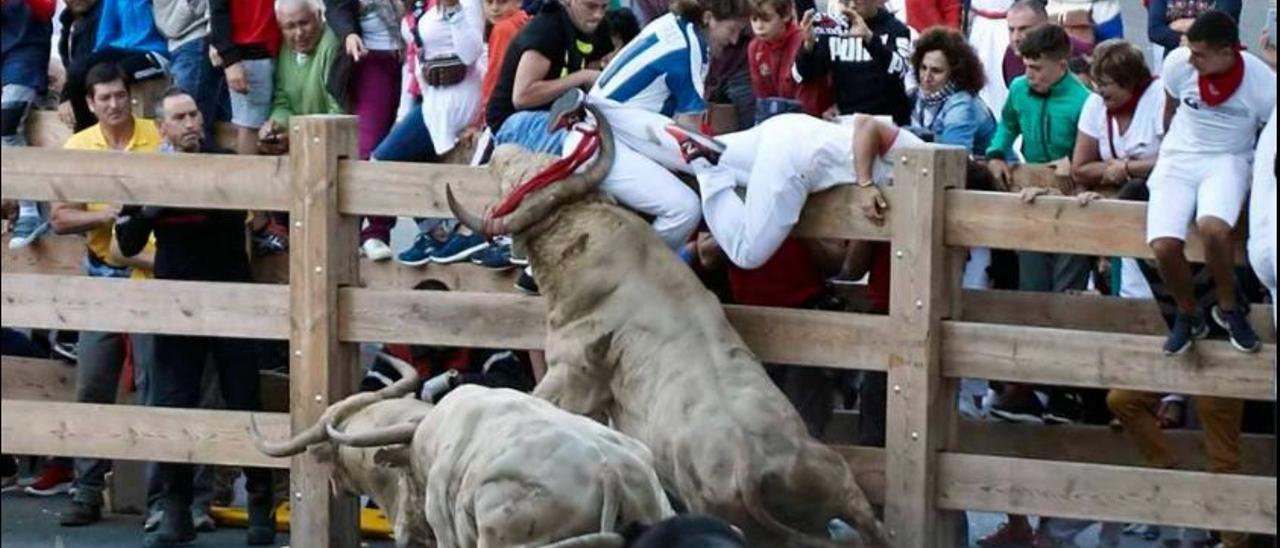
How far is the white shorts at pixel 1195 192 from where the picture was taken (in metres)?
7.70

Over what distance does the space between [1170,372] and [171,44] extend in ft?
16.7

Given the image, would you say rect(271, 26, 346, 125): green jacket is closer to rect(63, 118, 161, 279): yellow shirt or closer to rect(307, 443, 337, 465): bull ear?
rect(63, 118, 161, 279): yellow shirt

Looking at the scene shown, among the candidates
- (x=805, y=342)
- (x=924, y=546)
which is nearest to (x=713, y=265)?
(x=805, y=342)

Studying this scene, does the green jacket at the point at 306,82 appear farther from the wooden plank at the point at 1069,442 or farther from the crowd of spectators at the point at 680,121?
the wooden plank at the point at 1069,442

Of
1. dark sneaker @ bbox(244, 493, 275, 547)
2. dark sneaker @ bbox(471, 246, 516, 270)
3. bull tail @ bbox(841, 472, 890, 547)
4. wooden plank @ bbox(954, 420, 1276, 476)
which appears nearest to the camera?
bull tail @ bbox(841, 472, 890, 547)

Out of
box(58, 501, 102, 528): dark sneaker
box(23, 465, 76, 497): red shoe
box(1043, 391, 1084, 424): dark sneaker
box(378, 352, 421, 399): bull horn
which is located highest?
box(378, 352, 421, 399): bull horn

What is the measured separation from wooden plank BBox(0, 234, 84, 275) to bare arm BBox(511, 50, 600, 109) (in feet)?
7.37

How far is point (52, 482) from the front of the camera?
10.5 meters

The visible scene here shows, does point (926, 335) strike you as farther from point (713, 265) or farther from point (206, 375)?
point (206, 375)

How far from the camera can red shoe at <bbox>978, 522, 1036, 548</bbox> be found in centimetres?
913

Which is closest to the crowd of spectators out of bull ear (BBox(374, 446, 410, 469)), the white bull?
bull ear (BBox(374, 446, 410, 469))

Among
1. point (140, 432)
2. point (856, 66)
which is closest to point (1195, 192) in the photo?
point (856, 66)

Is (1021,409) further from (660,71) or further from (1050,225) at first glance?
(660,71)

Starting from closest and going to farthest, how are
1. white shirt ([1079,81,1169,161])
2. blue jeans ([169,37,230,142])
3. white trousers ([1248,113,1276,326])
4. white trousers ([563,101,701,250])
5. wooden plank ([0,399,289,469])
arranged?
white trousers ([1248,113,1276,326]), white trousers ([563,101,701,250]), white shirt ([1079,81,1169,161]), wooden plank ([0,399,289,469]), blue jeans ([169,37,230,142])
